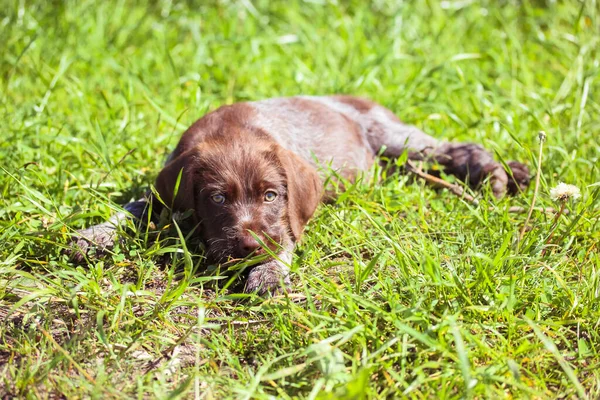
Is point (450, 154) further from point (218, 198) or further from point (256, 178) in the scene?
point (218, 198)

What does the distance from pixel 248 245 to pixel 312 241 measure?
448mm

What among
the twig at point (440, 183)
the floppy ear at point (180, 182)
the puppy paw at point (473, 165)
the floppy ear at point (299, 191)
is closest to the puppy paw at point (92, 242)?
the floppy ear at point (180, 182)

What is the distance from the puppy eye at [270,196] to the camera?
413 cm

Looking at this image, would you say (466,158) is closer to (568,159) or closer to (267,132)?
(568,159)

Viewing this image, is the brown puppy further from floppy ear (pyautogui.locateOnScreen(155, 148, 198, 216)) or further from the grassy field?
the grassy field

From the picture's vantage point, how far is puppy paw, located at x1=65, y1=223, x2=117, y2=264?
3963 mm

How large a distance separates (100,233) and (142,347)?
1.13 meters

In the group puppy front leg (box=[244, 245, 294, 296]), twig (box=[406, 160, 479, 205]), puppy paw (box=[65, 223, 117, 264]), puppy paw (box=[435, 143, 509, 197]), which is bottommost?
puppy paw (box=[435, 143, 509, 197])

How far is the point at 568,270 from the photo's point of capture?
3758 mm

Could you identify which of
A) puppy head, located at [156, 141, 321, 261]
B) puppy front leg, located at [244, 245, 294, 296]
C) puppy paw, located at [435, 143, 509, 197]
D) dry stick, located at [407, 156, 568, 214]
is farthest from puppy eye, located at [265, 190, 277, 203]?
puppy paw, located at [435, 143, 509, 197]

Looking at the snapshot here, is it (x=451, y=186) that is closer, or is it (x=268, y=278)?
(x=268, y=278)

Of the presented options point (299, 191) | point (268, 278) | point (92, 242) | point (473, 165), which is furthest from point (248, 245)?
point (473, 165)

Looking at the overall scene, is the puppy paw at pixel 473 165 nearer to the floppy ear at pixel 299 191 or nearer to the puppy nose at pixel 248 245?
the floppy ear at pixel 299 191

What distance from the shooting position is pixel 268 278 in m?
3.75
